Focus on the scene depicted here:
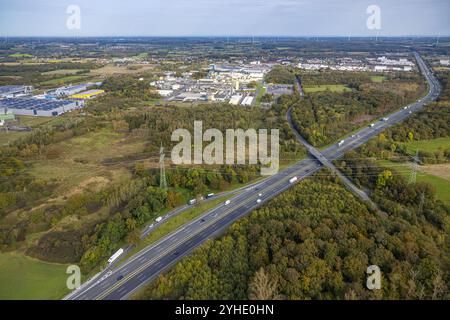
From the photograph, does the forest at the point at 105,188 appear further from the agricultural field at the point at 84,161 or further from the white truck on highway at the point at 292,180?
the white truck on highway at the point at 292,180

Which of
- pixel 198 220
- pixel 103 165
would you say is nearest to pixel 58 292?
pixel 198 220

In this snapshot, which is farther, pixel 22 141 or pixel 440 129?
pixel 440 129

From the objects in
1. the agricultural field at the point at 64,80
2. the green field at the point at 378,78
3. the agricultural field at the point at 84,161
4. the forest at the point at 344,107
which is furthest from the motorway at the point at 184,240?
the agricultural field at the point at 64,80

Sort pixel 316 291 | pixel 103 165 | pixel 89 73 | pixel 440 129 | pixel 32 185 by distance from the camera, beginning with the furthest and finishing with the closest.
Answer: pixel 89 73
pixel 440 129
pixel 103 165
pixel 32 185
pixel 316 291

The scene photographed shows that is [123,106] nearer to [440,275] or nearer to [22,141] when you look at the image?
[22,141]

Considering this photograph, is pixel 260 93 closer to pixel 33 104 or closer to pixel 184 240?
pixel 33 104

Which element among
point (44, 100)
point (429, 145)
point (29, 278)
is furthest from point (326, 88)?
point (29, 278)
